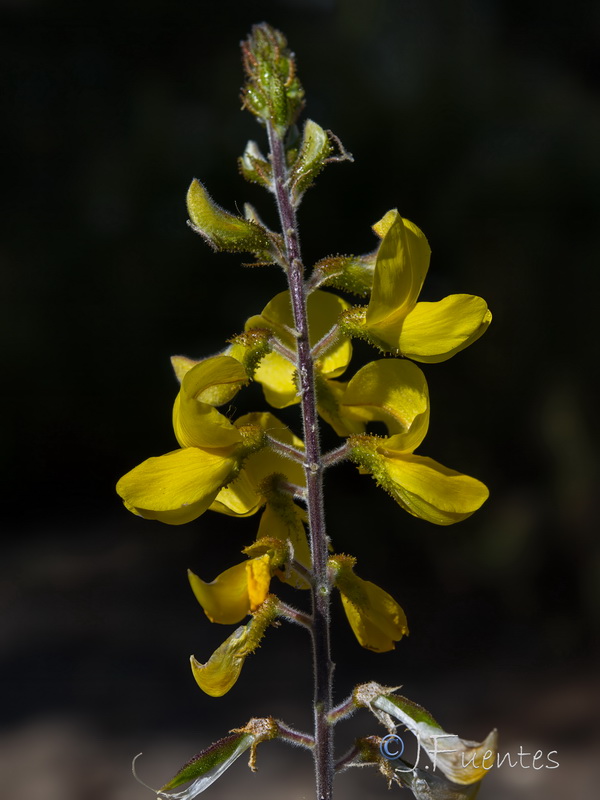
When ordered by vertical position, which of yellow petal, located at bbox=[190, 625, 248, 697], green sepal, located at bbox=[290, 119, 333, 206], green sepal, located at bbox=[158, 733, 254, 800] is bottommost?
green sepal, located at bbox=[158, 733, 254, 800]

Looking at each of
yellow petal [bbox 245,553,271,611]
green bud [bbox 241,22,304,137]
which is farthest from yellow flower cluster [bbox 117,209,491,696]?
green bud [bbox 241,22,304,137]

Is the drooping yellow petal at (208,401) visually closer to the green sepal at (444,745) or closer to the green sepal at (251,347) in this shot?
the green sepal at (251,347)

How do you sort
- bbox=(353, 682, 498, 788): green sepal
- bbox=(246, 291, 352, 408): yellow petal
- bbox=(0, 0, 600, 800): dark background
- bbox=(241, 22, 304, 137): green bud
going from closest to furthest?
bbox=(353, 682, 498, 788): green sepal → bbox=(241, 22, 304, 137): green bud → bbox=(246, 291, 352, 408): yellow petal → bbox=(0, 0, 600, 800): dark background

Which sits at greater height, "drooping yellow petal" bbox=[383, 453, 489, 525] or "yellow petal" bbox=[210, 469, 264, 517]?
"drooping yellow petal" bbox=[383, 453, 489, 525]

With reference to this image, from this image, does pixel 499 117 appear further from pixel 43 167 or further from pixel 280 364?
pixel 280 364

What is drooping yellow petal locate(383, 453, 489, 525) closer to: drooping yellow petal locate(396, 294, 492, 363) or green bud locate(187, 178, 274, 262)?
drooping yellow petal locate(396, 294, 492, 363)

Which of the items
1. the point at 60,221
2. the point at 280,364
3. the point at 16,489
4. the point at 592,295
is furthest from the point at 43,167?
the point at 280,364

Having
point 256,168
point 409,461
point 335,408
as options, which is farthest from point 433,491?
point 256,168
